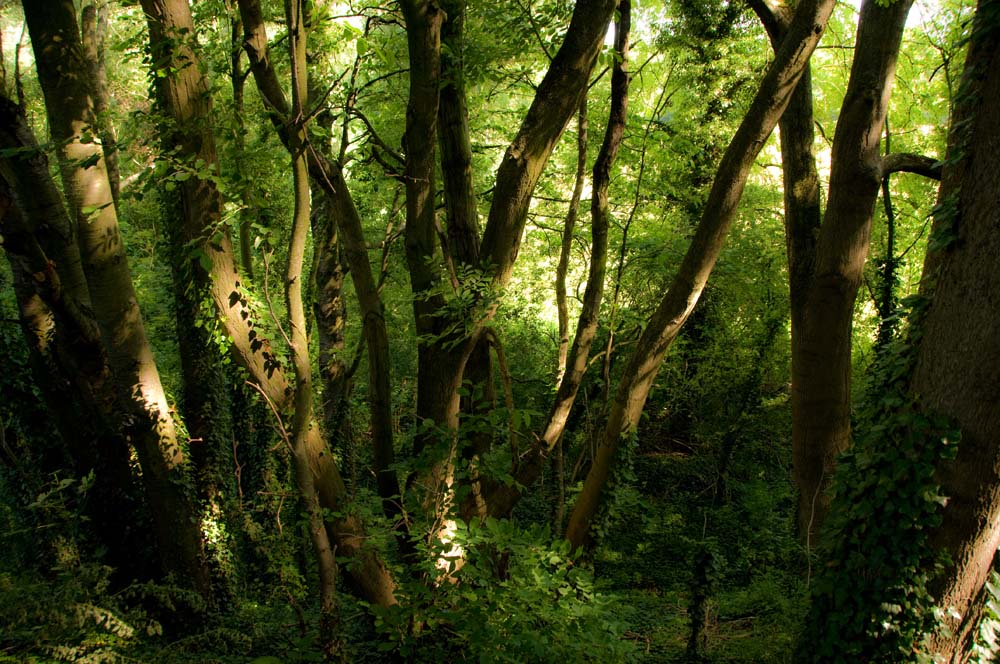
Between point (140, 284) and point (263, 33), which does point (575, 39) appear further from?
point (140, 284)

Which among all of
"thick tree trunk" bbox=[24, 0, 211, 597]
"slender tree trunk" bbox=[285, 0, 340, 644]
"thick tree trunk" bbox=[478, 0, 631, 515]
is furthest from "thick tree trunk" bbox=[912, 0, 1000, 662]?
"thick tree trunk" bbox=[24, 0, 211, 597]

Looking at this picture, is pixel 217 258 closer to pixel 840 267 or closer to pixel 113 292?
pixel 113 292

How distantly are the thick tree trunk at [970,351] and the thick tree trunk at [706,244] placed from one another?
5.87 ft

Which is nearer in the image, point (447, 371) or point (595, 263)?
point (447, 371)

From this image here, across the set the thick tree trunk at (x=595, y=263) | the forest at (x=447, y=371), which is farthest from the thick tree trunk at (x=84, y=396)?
the thick tree trunk at (x=595, y=263)

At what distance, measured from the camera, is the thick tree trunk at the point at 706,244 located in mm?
5066

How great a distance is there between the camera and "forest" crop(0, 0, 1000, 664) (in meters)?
3.30

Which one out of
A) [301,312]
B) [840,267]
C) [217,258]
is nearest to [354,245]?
[217,258]

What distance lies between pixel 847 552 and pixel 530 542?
6.03ft

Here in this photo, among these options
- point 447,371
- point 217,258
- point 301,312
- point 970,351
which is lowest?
point 970,351

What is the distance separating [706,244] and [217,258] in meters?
3.94

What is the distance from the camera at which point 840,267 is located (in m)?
Result: 5.70

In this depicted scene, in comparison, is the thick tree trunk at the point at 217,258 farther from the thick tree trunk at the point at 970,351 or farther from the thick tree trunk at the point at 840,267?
the thick tree trunk at the point at 840,267

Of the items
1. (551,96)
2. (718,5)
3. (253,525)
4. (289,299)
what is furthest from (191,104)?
(718,5)
